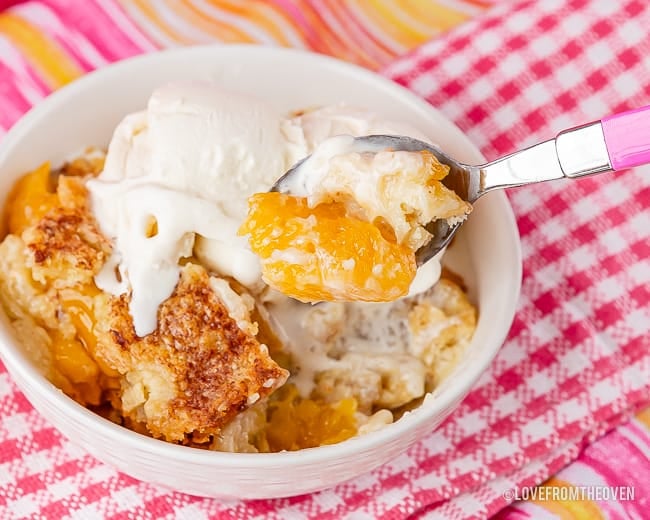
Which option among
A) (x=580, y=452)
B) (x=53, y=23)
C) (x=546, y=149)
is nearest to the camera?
(x=546, y=149)

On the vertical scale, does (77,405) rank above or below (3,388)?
above

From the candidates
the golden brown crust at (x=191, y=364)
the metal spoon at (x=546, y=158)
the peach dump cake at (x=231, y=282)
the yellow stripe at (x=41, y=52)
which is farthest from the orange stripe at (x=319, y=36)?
the golden brown crust at (x=191, y=364)

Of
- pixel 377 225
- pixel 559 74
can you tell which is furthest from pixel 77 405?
pixel 559 74

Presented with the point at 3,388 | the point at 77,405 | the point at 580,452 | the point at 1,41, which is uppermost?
the point at 1,41

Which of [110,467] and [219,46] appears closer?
[110,467]

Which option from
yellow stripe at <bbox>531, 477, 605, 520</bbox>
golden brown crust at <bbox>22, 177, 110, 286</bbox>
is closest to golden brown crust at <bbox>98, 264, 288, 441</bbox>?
golden brown crust at <bbox>22, 177, 110, 286</bbox>

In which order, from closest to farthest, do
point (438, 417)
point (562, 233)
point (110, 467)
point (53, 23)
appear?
1. point (438, 417)
2. point (110, 467)
3. point (562, 233)
4. point (53, 23)

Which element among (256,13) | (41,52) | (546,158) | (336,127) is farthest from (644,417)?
(41,52)

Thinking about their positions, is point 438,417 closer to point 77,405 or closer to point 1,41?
point 77,405
